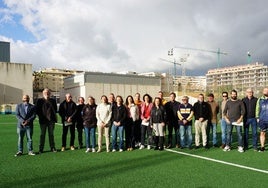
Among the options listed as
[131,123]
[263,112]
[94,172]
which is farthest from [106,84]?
[94,172]

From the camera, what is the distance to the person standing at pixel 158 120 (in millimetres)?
9781

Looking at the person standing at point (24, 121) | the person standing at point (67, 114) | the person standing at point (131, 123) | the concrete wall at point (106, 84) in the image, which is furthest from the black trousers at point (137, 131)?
the concrete wall at point (106, 84)

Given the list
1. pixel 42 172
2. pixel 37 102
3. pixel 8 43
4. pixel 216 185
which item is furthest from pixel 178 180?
pixel 8 43

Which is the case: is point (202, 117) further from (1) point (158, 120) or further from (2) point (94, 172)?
(2) point (94, 172)

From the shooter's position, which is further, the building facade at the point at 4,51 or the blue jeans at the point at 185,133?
the building facade at the point at 4,51

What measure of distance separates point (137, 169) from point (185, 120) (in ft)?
10.9

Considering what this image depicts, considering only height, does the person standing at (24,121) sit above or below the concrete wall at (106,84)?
below

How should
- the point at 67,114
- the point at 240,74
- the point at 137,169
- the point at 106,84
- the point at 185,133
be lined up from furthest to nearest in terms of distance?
the point at 240,74, the point at 106,84, the point at 185,133, the point at 67,114, the point at 137,169

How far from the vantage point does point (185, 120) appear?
394 inches

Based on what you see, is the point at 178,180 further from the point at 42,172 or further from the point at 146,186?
the point at 42,172

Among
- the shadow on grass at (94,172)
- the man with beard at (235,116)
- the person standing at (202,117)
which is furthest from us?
the person standing at (202,117)

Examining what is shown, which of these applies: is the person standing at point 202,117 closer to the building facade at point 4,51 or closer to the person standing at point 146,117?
the person standing at point 146,117

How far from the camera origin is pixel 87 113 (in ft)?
32.0

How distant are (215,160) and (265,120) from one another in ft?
7.50
